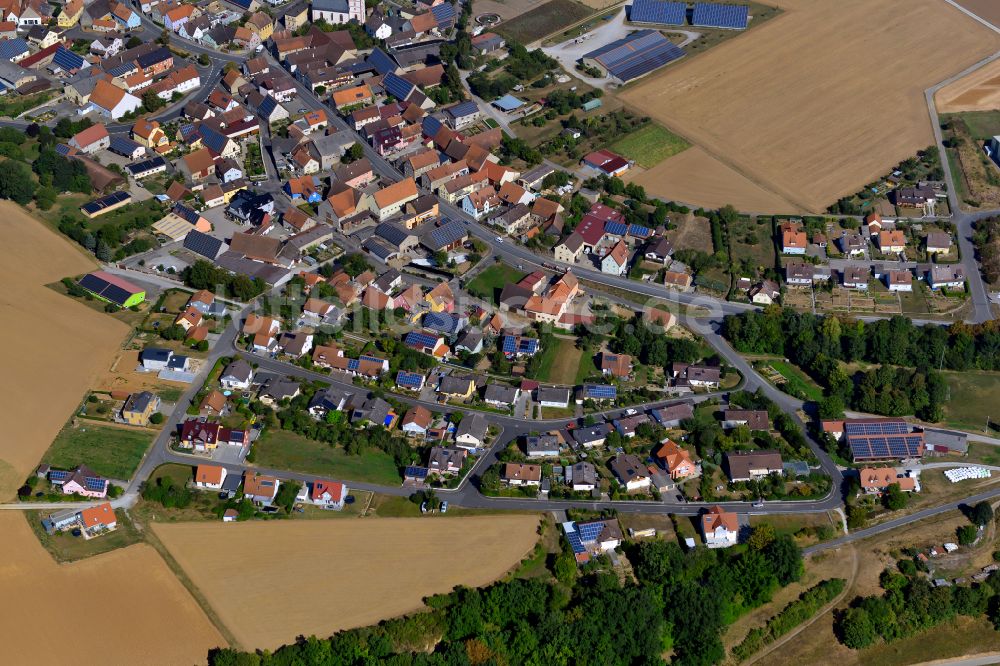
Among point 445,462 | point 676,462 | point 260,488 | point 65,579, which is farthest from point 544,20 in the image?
point 65,579

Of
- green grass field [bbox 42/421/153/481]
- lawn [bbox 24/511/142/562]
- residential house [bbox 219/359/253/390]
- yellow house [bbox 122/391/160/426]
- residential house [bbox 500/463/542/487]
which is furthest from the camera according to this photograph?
residential house [bbox 219/359/253/390]

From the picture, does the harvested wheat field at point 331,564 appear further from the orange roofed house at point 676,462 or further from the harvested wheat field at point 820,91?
the harvested wheat field at point 820,91

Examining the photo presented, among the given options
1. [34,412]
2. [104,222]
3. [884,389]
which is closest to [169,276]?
[104,222]

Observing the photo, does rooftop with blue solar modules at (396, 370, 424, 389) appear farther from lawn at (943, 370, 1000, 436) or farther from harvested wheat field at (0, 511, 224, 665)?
lawn at (943, 370, 1000, 436)

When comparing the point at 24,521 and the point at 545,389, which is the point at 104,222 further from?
the point at 545,389

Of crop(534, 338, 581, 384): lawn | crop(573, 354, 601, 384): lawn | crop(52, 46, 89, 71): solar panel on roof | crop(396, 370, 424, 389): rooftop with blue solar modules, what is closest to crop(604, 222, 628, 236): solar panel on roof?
crop(534, 338, 581, 384): lawn

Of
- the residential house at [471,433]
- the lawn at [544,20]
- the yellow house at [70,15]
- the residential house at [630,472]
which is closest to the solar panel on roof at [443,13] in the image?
the lawn at [544,20]
